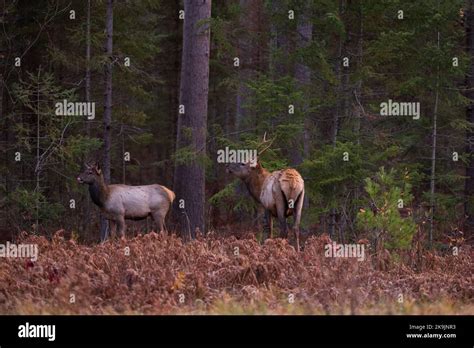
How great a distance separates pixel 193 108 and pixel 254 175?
7.66 feet

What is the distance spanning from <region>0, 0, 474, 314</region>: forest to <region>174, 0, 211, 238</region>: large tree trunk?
36 mm

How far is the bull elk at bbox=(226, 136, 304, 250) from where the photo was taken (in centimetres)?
1536

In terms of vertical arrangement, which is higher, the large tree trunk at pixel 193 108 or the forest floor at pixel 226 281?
the large tree trunk at pixel 193 108

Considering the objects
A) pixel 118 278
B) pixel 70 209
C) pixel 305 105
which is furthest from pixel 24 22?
pixel 118 278

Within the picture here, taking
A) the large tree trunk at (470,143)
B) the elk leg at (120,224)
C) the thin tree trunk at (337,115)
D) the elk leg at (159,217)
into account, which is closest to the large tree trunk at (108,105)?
the elk leg at (120,224)

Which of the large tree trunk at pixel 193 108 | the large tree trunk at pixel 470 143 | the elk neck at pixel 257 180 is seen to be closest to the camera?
the elk neck at pixel 257 180

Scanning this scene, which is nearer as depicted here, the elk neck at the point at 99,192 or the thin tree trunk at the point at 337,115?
the elk neck at the point at 99,192

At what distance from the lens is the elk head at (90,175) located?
16859 mm

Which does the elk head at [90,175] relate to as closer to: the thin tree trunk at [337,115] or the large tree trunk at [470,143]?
the thin tree trunk at [337,115]

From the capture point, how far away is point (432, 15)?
18.0 m

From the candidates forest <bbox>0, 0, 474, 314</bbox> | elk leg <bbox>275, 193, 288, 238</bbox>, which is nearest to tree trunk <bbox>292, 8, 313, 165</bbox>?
forest <bbox>0, 0, 474, 314</bbox>

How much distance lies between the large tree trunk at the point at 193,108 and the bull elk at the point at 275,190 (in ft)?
3.92
